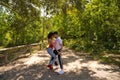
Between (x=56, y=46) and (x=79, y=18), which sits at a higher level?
(x=79, y=18)

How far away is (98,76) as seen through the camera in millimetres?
9133

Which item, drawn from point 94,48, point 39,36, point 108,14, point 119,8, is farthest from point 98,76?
point 39,36

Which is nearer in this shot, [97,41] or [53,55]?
[53,55]

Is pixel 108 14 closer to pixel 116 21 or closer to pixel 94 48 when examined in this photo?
pixel 116 21

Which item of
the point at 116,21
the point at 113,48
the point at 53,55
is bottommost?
the point at 113,48

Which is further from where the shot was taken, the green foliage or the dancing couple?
the green foliage

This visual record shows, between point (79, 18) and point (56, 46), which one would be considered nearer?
point (56, 46)

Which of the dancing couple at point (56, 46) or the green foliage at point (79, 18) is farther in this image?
the green foliage at point (79, 18)

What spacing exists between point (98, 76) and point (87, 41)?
47.8ft

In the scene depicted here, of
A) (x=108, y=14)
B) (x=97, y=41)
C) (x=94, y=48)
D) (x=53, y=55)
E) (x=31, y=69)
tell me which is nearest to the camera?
(x=53, y=55)

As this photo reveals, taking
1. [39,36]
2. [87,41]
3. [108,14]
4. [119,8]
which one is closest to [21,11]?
[119,8]

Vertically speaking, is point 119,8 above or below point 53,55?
above

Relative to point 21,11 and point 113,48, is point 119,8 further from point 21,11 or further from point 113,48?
point 21,11

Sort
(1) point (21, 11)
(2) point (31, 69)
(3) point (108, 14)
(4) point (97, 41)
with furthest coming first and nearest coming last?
(4) point (97, 41) < (3) point (108, 14) < (1) point (21, 11) < (2) point (31, 69)
